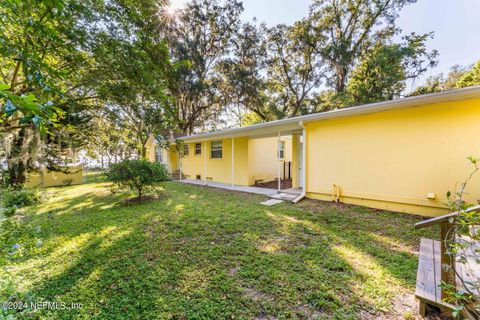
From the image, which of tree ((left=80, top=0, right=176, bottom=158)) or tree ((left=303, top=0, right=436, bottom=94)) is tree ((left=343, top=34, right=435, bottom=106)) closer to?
tree ((left=303, top=0, right=436, bottom=94))

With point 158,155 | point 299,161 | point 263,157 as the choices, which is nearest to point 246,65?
point 263,157

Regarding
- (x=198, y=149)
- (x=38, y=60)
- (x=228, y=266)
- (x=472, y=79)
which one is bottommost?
(x=228, y=266)

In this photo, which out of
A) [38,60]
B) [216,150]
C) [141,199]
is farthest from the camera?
[216,150]

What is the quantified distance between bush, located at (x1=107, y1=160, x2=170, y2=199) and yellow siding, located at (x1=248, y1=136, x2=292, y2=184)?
4.48m

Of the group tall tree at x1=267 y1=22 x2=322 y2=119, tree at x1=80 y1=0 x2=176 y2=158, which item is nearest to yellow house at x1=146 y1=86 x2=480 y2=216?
tree at x1=80 y1=0 x2=176 y2=158

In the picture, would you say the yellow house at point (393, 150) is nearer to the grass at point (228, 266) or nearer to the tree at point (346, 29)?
the grass at point (228, 266)

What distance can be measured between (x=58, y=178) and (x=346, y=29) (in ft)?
72.3

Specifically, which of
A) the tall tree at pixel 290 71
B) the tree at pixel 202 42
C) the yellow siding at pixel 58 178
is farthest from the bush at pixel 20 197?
the tall tree at pixel 290 71

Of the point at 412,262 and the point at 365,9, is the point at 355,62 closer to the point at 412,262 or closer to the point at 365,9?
the point at 365,9

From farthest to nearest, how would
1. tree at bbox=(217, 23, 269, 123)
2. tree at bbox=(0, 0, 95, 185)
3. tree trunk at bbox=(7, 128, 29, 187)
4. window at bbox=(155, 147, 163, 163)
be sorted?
window at bbox=(155, 147, 163, 163) < tree at bbox=(217, 23, 269, 123) < tree trunk at bbox=(7, 128, 29, 187) < tree at bbox=(0, 0, 95, 185)

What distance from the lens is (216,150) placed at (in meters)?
11.2

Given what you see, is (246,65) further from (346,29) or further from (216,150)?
(216,150)

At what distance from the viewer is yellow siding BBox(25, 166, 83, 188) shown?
11805 mm

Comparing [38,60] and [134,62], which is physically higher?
[134,62]
